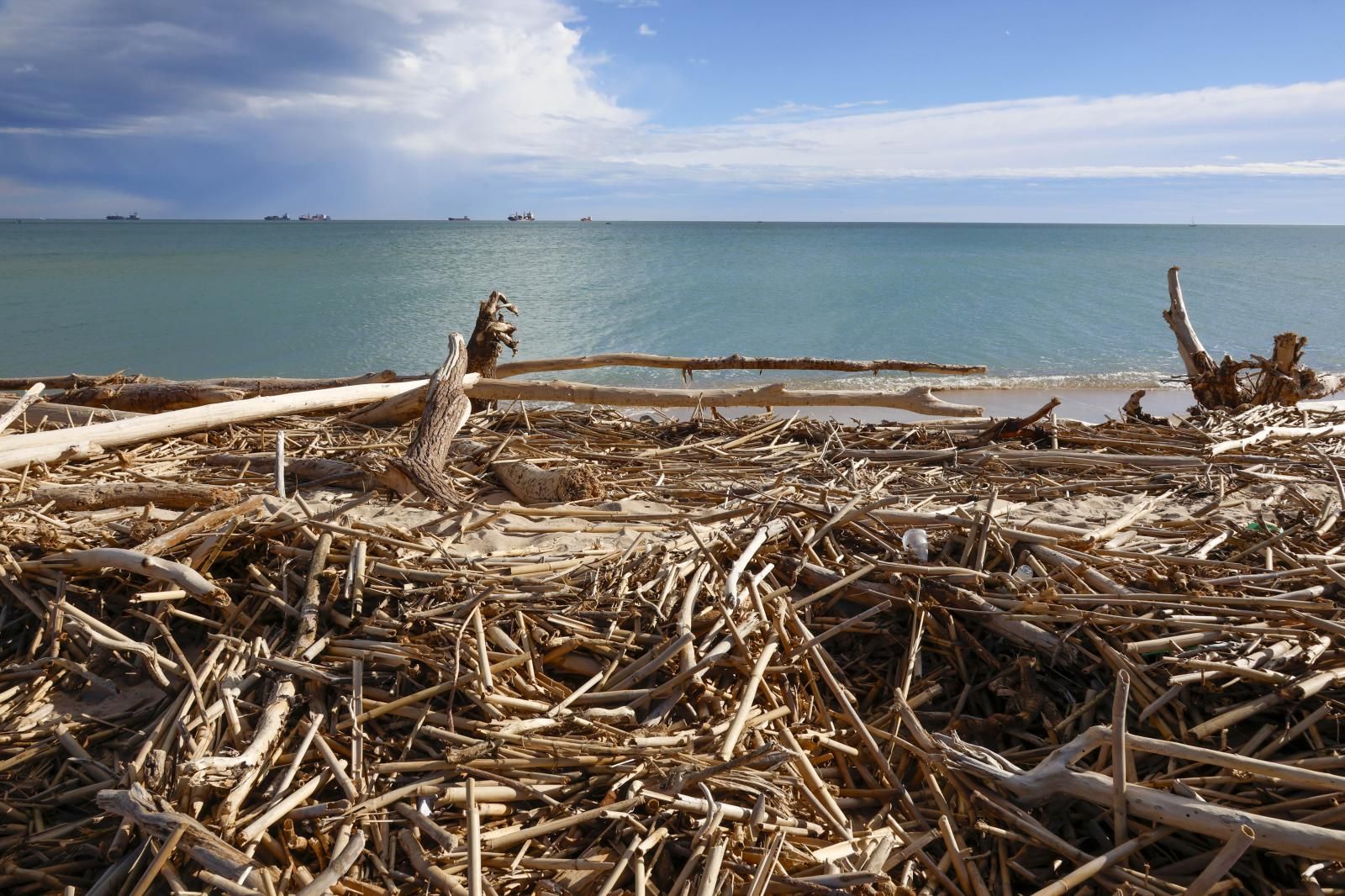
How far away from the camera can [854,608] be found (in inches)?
130

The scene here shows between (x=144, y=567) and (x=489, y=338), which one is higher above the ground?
(x=489, y=338)

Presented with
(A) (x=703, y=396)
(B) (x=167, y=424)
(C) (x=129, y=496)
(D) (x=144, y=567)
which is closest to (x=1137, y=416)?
(A) (x=703, y=396)

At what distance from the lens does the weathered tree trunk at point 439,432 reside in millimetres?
4289

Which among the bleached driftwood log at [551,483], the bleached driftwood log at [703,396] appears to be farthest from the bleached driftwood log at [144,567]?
the bleached driftwood log at [703,396]

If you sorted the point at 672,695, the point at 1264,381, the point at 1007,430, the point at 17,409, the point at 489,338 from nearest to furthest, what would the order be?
the point at 672,695 < the point at 17,409 < the point at 1007,430 < the point at 1264,381 < the point at 489,338

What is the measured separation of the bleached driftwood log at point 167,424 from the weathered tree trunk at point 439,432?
1.28 metres

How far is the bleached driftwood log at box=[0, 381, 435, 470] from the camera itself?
195 inches

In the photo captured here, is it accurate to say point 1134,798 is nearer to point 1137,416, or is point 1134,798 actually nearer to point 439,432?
point 439,432

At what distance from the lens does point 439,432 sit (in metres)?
5.04

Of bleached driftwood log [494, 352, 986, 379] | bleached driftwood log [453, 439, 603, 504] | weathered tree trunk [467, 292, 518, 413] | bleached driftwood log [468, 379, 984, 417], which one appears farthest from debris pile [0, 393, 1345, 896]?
bleached driftwood log [494, 352, 986, 379]

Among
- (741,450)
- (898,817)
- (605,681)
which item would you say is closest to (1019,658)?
(898,817)

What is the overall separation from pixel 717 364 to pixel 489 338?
234 centimetres

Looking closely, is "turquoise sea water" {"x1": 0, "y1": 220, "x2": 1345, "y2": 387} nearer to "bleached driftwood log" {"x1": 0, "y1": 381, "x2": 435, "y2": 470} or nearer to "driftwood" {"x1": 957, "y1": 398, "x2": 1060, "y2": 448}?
"driftwood" {"x1": 957, "y1": 398, "x2": 1060, "y2": 448}

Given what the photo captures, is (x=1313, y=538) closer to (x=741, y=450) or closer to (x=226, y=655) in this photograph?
(x=741, y=450)
